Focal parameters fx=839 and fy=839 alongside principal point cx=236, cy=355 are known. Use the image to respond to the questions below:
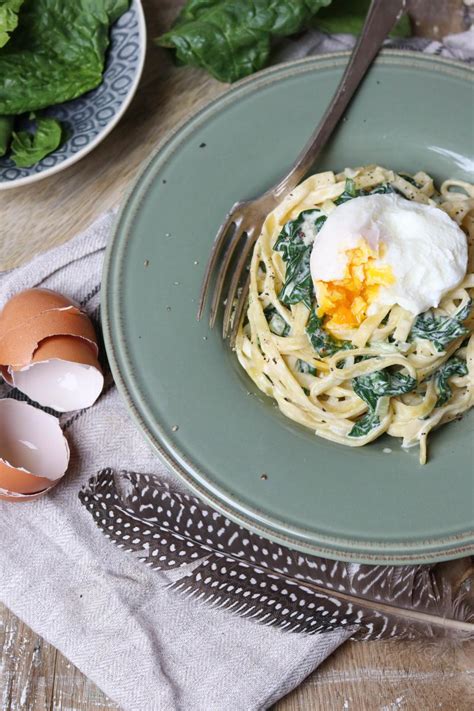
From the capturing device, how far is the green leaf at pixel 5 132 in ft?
12.9

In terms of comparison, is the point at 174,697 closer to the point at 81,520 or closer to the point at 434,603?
the point at 81,520

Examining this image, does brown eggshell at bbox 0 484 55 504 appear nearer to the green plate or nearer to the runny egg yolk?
the green plate

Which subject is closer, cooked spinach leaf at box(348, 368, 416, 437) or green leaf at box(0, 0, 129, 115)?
cooked spinach leaf at box(348, 368, 416, 437)

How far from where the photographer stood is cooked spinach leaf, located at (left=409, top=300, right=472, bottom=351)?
3.43 meters

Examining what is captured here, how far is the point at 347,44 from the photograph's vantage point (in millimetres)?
4457

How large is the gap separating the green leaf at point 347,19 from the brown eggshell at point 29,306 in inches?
79.5

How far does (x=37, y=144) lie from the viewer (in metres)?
4.03

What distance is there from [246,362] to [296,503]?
69 cm

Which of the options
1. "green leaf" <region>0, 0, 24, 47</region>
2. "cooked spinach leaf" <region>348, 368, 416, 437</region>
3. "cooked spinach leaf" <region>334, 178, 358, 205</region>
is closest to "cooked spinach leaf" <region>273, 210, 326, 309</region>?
"cooked spinach leaf" <region>334, 178, 358, 205</region>

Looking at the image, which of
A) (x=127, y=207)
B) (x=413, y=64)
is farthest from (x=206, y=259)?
(x=413, y=64)

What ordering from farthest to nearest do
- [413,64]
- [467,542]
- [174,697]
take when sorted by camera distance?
[413,64]
[174,697]
[467,542]

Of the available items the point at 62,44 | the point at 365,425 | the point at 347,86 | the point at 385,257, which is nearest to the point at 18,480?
the point at 365,425

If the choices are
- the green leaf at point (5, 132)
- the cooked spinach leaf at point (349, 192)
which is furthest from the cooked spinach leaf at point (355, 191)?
the green leaf at point (5, 132)

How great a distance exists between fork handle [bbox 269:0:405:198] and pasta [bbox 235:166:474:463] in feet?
0.23
